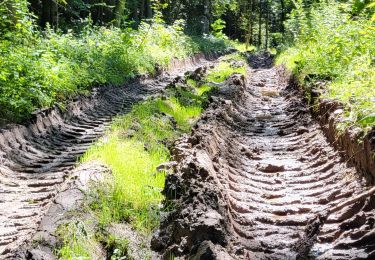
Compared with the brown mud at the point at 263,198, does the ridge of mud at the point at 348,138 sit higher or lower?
higher

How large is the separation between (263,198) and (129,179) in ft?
4.94

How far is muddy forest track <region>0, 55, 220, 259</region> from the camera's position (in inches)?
183

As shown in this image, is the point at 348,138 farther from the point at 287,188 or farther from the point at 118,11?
the point at 118,11

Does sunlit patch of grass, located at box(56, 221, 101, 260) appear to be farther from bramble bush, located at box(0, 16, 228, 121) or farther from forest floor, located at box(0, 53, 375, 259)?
bramble bush, located at box(0, 16, 228, 121)

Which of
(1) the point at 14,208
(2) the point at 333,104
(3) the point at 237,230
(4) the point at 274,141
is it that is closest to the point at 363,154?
(3) the point at 237,230

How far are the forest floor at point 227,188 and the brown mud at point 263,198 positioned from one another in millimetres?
11

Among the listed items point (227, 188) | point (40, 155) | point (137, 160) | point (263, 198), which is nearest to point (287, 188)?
point (263, 198)

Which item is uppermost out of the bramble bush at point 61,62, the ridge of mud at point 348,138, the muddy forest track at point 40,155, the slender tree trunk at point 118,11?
the slender tree trunk at point 118,11

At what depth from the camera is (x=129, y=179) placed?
5109 millimetres

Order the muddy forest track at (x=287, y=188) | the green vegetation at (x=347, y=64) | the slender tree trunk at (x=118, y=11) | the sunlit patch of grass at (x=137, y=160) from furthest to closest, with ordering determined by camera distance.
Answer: the slender tree trunk at (x=118, y=11), the green vegetation at (x=347, y=64), the sunlit patch of grass at (x=137, y=160), the muddy forest track at (x=287, y=188)

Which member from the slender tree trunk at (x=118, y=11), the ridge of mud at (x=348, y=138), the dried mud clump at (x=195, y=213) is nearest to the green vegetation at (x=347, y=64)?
the ridge of mud at (x=348, y=138)

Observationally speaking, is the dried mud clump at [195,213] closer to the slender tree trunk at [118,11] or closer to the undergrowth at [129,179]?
the undergrowth at [129,179]

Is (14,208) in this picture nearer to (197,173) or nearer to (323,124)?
(197,173)

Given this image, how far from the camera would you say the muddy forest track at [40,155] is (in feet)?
15.3
